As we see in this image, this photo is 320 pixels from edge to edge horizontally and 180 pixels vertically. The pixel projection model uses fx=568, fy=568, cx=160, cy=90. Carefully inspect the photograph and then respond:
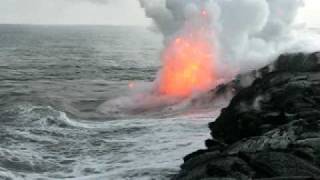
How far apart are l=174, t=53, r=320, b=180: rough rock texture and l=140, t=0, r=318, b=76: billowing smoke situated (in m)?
14.4

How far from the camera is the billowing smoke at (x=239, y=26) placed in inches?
1642

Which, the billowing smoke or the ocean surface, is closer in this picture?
the ocean surface

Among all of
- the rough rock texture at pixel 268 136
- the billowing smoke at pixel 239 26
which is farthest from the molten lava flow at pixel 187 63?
the rough rock texture at pixel 268 136

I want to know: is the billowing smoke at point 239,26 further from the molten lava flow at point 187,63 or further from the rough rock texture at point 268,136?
the rough rock texture at point 268,136

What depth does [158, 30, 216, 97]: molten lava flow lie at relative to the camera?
41.2 m

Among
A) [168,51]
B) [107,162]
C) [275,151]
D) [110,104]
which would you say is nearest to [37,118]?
[110,104]

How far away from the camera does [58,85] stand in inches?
1953

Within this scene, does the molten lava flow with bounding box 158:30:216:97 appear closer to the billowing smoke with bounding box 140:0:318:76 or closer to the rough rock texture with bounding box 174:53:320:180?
the billowing smoke with bounding box 140:0:318:76

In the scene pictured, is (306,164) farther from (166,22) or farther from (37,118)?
(166,22)

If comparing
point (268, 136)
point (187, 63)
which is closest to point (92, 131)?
point (268, 136)

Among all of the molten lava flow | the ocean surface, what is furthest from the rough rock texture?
the molten lava flow

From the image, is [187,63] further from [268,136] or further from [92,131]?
[268,136]

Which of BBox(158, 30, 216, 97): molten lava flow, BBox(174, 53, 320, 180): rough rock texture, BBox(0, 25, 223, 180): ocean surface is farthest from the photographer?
BBox(158, 30, 216, 97): molten lava flow

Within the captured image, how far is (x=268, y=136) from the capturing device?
1725 centimetres
